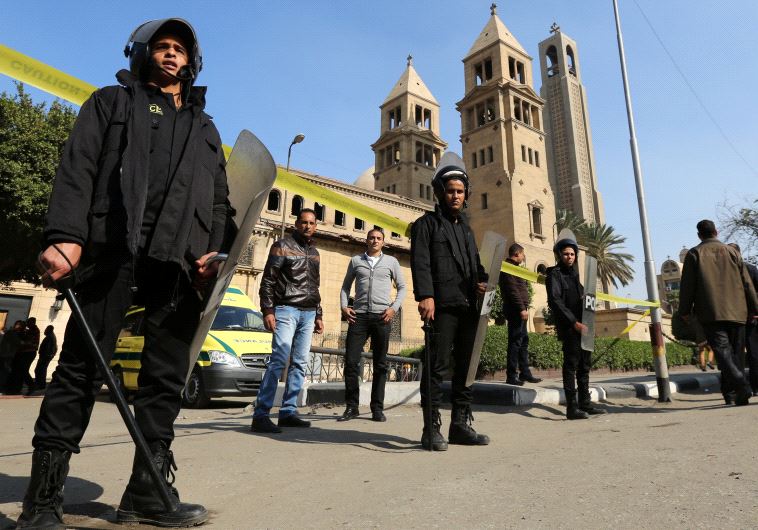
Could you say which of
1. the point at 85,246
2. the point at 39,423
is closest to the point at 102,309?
the point at 85,246

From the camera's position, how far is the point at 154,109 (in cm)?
214

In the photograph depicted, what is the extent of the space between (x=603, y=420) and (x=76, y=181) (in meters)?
4.78

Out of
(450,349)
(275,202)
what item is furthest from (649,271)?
(275,202)

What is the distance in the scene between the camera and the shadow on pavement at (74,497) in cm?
184

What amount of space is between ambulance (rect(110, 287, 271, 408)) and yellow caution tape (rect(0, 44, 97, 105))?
12.6 feet

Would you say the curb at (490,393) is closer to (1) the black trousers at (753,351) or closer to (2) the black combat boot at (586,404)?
(2) the black combat boot at (586,404)

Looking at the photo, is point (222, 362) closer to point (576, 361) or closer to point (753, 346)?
point (576, 361)

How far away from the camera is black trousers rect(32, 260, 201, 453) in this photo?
1765mm

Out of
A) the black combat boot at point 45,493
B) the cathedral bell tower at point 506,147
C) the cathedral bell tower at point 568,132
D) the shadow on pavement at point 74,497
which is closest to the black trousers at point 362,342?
the shadow on pavement at point 74,497

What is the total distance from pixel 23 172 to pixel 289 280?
484 inches

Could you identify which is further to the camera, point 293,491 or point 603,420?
point 603,420

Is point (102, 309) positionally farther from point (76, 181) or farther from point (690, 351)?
point (690, 351)

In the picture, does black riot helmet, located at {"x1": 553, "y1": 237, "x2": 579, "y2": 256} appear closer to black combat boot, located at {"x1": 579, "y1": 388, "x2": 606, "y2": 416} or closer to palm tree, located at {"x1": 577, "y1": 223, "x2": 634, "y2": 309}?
black combat boot, located at {"x1": 579, "y1": 388, "x2": 606, "y2": 416}

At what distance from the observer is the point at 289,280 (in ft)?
15.5
